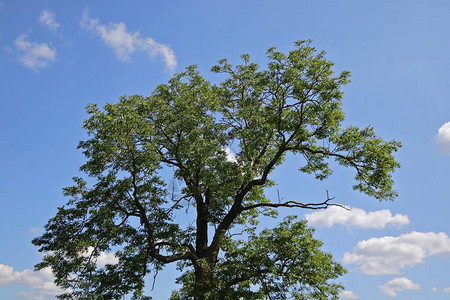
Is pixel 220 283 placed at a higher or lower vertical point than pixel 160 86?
lower

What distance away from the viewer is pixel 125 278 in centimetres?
1440

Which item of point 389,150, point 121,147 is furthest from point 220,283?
point 389,150

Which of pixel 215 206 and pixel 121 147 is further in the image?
pixel 215 206

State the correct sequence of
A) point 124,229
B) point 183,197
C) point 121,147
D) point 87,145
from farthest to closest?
1. point 183,197
2. point 124,229
3. point 87,145
4. point 121,147

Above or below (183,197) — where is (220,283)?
below

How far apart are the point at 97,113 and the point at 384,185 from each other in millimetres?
10384

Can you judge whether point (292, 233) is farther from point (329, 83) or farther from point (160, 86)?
point (160, 86)

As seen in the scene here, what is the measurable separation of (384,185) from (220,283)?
22.2ft

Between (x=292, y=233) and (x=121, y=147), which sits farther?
(x=292, y=233)

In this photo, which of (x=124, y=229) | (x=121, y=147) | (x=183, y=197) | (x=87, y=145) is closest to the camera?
(x=121, y=147)

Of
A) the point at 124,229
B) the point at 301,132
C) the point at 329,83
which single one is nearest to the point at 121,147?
the point at 124,229

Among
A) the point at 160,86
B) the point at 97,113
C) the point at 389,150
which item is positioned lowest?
the point at 389,150

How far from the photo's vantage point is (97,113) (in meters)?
13.3

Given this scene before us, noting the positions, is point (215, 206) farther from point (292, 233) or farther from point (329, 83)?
point (329, 83)
